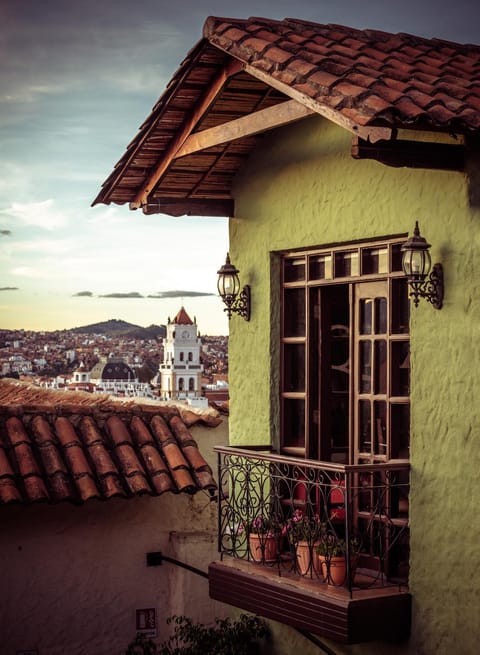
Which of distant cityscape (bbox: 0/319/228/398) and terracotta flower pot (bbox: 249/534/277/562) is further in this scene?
distant cityscape (bbox: 0/319/228/398)

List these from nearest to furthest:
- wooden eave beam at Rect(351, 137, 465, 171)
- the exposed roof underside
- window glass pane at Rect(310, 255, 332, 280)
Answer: the exposed roof underside
wooden eave beam at Rect(351, 137, 465, 171)
window glass pane at Rect(310, 255, 332, 280)

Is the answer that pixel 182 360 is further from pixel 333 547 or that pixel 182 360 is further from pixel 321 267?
pixel 333 547

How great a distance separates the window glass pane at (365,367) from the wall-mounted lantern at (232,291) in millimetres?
1611

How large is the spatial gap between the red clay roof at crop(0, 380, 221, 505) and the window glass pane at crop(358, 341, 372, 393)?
2395mm

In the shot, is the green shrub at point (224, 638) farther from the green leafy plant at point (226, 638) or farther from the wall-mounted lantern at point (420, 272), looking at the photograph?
the wall-mounted lantern at point (420, 272)

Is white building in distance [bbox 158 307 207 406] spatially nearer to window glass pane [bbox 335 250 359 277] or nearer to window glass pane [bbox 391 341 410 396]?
window glass pane [bbox 335 250 359 277]

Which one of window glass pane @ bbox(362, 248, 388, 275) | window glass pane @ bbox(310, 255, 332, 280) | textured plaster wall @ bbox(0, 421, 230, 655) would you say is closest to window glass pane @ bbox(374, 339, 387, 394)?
window glass pane @ bbox(362, 248, 388, 275)

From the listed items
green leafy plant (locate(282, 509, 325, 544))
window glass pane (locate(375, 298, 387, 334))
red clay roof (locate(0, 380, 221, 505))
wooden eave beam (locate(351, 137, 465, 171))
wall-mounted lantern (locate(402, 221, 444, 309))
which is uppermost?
wooden eave beam (locate(351, 137, 465, 171))

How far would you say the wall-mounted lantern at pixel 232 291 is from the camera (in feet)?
33.1

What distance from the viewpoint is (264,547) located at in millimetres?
9156

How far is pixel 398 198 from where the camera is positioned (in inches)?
331

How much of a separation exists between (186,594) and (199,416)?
1.81m

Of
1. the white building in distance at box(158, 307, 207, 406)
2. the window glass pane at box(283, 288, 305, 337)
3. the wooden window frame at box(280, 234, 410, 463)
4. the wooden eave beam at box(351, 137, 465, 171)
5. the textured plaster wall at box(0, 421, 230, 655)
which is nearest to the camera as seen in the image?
the wooden eave beam at box(351, 137, 465, 171)

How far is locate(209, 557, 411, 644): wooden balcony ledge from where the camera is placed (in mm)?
7879
